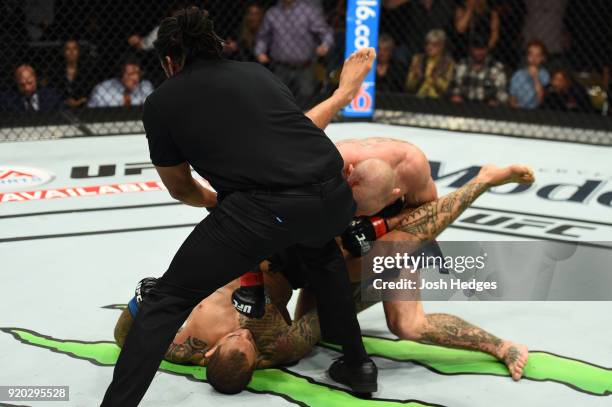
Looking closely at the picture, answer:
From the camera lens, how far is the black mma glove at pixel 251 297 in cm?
208

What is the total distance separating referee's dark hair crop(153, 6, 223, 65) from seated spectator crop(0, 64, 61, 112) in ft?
9.99

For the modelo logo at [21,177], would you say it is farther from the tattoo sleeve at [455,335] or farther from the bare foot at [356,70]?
the tattoo sleeve at [455,335]

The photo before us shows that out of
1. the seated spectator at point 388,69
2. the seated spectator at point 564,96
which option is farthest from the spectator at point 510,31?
the seated spectator at point 388,69

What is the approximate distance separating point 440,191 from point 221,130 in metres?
2.09

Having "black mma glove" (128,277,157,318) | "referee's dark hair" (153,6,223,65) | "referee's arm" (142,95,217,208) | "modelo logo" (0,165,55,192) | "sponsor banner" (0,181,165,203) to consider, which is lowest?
"modelo logo" (0,165,55,192)

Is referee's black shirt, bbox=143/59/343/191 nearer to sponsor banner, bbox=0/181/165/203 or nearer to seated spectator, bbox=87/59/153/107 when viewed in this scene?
sponsor banner, bbox=0/181/165/203

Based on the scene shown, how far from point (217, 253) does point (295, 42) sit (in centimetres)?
346

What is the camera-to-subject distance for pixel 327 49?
5090 millimetres

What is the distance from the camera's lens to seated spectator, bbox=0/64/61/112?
4.67 meters

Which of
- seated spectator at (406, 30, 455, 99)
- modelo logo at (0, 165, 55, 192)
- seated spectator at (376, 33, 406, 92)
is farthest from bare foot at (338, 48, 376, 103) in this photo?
seated spectator at (406, 30, 455, 99)

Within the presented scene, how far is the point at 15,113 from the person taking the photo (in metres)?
4.69

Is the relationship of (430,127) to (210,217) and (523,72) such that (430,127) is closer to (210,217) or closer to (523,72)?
(523,72)

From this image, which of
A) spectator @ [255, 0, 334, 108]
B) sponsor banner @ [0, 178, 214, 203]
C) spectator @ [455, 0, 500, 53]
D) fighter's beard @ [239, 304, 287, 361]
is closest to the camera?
fighter's beard @ [239, 304, 287, 361]

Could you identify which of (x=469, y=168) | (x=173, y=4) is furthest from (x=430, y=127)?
→ (x=173, y=4)
